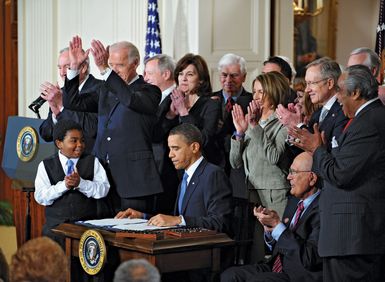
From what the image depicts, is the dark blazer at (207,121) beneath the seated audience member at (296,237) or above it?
above

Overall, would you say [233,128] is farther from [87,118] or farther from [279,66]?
[87,118]

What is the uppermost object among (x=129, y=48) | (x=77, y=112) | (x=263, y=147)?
(x=129, y=48)

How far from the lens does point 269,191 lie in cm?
657

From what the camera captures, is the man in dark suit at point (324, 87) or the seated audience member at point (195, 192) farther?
the man in dark suit at point (324, 87)

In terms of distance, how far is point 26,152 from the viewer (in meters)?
7.73

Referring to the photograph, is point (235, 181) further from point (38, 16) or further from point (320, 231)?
point (38, 16)

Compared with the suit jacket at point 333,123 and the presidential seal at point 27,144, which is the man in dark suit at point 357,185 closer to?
the suit jacket at point 333,123

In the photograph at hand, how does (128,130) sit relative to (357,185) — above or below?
above

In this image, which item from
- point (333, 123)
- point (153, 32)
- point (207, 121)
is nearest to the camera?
point (333, 123)

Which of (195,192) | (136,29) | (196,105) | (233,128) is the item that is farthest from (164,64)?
(136,29)

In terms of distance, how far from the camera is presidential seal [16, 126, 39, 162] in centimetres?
769

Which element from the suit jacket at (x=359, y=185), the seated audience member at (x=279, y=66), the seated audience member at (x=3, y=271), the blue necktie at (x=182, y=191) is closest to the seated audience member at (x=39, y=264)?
the seated audience member at (x=3, y=271)

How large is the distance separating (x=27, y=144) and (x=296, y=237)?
113 inches

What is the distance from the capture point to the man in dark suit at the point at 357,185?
5113mm
